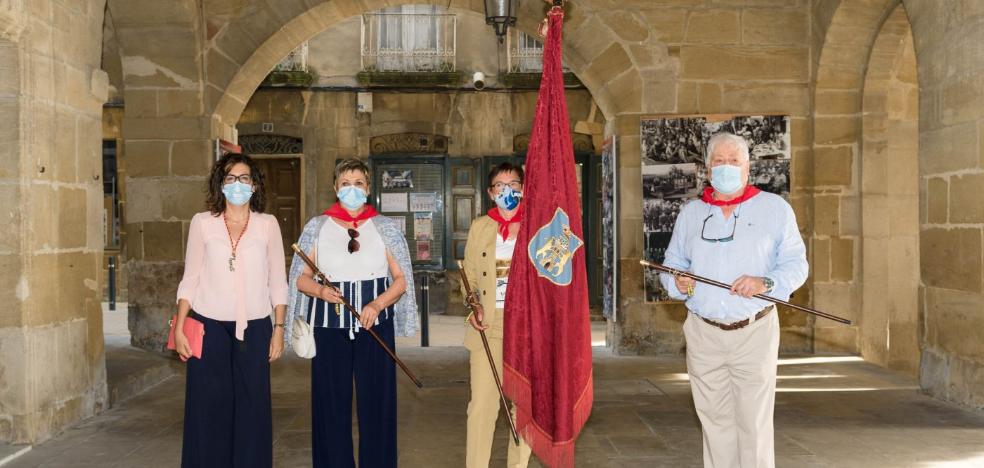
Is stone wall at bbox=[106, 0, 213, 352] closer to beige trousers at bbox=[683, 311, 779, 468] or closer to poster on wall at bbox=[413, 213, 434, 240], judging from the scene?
poster on wall at bbox=[413, 213, 434, 240]

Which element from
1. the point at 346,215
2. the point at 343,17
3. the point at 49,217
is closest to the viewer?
the point at 346,215

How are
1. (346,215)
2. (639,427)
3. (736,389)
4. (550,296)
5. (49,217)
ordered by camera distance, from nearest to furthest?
(736,389), (550,296), (346,215), (49,217), (639,427)

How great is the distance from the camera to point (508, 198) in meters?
3.65

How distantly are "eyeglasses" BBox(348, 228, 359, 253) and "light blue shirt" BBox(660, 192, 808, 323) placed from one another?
1.32 metres

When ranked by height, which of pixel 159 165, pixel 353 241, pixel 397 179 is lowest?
pixel 353 241

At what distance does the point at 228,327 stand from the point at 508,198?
120cm

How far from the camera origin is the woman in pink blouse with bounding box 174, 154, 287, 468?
333 cm

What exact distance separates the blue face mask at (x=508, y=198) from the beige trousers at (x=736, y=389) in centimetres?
86

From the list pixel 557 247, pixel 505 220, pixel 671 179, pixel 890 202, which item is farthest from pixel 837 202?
pixel 557 247

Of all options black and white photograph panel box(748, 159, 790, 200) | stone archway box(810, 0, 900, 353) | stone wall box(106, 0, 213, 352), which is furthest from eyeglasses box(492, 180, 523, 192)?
stone archway box(810, 0, 900, 353)

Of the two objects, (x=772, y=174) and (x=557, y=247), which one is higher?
(x=772, y=174)

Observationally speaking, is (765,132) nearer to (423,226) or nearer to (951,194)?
(951,194)

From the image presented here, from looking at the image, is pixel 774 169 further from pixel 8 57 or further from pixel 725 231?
pixel 8 57

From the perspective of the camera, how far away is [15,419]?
15.1ft
